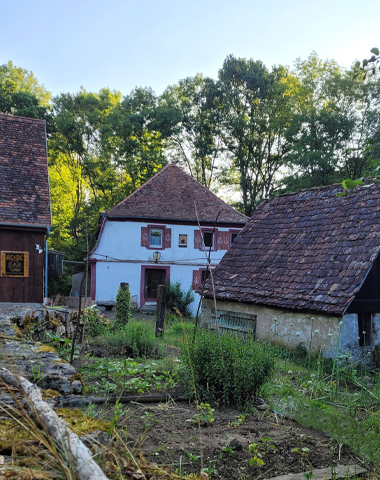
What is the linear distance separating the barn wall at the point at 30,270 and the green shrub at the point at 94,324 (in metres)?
2.42

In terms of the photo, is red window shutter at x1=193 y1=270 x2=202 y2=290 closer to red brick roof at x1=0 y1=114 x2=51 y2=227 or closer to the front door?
the front door

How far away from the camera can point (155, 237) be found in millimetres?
24734

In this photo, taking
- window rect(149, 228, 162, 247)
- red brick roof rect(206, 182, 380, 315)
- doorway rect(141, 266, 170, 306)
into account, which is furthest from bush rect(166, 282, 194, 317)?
red brick roof rect(206, 182, 380, 315)

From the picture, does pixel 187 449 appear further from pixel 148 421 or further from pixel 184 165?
pixel 184 165

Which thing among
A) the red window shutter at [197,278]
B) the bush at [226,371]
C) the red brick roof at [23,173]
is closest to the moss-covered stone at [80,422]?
the bush at [226,371]

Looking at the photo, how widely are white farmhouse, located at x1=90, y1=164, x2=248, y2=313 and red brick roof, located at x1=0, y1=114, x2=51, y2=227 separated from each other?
25.3 feet

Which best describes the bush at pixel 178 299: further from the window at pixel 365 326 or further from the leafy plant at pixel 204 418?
the leafy plant at pixel 204 418

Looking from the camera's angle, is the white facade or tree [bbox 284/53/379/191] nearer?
the white facade

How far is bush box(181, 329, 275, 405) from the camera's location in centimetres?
493

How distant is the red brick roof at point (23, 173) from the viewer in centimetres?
1335

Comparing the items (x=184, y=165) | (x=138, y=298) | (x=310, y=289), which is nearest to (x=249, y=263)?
(x=310, y=289)

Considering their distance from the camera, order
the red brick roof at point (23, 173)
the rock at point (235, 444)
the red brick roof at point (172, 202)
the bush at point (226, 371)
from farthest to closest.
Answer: the red brick roof at point (172, 202) < the red brick roof at point (23, 173) < the bush at point (226, 371) < the rock at point (235, 444)

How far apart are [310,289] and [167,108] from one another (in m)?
24.3

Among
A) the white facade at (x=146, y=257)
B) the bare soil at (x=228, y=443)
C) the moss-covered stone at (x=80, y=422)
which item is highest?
the white facade at (x=146, y=257)
